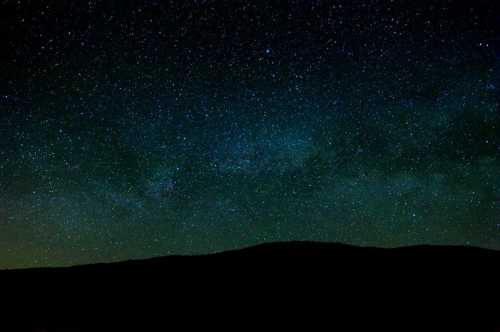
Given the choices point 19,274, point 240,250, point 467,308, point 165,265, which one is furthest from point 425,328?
point 19,274

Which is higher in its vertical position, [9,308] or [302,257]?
[302,257]

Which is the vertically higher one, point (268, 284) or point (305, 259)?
point (305, 259)

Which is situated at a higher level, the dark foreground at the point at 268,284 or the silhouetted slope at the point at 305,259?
the silhouetted slope at the point at 305,259

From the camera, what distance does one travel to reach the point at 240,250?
10.6 meters

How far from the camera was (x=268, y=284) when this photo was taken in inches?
334

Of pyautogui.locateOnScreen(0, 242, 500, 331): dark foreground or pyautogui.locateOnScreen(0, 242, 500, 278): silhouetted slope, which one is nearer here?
pyautogui.locateOnScreen(0, 242, 500, 331): dark foreground

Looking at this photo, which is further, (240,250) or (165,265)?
(240,250)

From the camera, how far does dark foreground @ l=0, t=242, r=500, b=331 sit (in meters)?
7.61

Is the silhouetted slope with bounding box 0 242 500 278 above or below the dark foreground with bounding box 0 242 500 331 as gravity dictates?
above

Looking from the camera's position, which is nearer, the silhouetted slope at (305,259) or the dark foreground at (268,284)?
the dark foreground at (268,284)

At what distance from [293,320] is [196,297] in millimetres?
2129

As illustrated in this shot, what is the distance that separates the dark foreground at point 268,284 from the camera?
7.61m

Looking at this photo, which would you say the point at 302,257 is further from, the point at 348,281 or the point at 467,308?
the point at 467,308

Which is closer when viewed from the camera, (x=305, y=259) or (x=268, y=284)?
(x=268, y=284)
